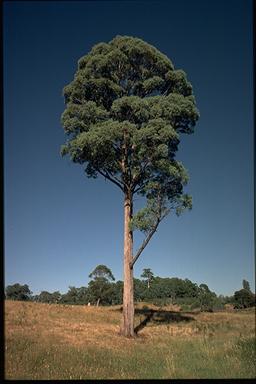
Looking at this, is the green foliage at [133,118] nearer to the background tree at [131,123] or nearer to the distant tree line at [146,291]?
the background tree at [131,123]

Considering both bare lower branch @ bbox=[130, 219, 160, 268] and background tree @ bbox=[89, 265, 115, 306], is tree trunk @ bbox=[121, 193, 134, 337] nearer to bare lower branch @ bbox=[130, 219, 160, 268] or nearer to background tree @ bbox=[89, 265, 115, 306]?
bare lower branch @ bbox=[130, 219, 160, 268]

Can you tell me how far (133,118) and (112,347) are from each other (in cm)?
873

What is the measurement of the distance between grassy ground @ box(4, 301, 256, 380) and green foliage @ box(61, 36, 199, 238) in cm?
437

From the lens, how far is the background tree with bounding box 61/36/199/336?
55.3 feet

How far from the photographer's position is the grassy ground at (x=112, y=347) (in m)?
9.57

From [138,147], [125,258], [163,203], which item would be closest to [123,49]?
[138,147]

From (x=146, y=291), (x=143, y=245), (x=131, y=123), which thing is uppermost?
(x=131, y=123)

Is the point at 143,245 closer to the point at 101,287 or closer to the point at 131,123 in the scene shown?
the point at 131,123

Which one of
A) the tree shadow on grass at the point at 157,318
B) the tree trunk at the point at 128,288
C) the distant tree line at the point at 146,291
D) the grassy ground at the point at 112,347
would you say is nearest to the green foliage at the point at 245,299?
the distant tree line at the point at 146,291

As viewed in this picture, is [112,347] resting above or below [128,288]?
below

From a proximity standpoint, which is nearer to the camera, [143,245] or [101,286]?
[143,245]

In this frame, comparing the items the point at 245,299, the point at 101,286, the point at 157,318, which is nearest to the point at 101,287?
the point at 101,286

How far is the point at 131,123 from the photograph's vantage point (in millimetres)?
17281

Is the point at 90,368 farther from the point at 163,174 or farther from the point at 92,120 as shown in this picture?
the point at 92,120
